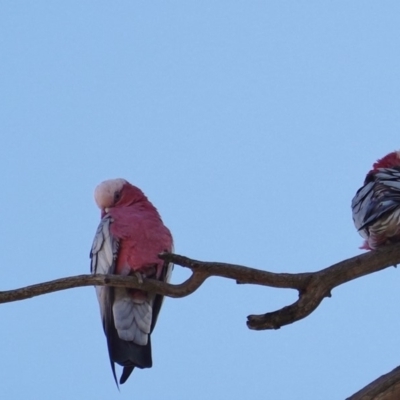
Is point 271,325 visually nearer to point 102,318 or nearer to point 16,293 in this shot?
point 16,293

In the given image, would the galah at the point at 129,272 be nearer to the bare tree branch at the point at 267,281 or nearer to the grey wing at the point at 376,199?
the bare tree branch at the point at 267,281

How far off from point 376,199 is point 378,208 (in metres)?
0.16

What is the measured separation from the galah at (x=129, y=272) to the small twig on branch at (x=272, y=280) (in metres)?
0.98

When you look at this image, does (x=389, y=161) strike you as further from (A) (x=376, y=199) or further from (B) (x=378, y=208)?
(B) (x=378, y=208)

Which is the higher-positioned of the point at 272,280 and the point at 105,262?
the point at 105,262

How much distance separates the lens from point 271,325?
4375 mm

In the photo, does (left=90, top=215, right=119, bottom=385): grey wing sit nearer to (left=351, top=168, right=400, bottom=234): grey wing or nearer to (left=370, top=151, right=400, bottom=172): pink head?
(left=351, top=168, right=400, bottom=234): grey wing

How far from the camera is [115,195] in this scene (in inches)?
251

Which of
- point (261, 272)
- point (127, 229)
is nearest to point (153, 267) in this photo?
point (127, 229)

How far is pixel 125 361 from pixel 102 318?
0.41 m

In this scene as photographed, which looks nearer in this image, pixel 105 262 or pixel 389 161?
pixel 105 262

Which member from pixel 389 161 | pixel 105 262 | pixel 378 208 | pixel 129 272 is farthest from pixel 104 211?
pixel 378 208

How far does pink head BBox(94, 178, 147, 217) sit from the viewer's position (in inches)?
249

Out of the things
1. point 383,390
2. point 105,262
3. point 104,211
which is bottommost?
point 383,390
